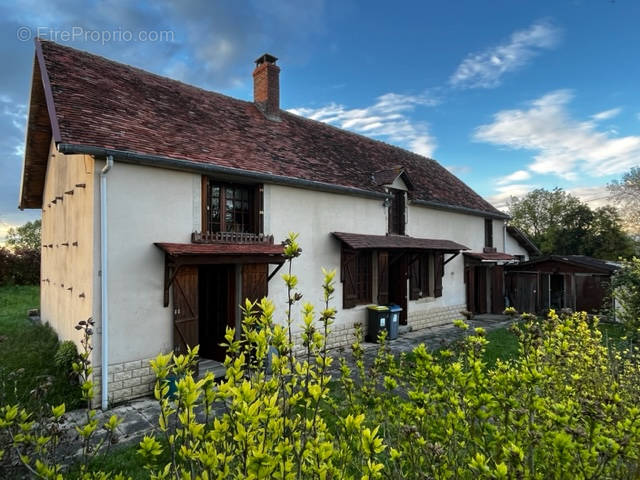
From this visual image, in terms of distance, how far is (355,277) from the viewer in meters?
12.0

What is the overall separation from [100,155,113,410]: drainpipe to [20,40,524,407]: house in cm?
3

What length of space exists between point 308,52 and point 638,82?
10906 millimetres

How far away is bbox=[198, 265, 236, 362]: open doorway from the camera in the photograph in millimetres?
9078

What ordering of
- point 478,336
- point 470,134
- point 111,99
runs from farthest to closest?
point 470,134
point 111,99
point 478,336

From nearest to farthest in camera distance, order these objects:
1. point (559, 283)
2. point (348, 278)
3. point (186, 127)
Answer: point (186, 127), point (348, 278), point (559, 283)

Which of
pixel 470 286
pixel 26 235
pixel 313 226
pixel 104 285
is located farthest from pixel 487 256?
pixel 26 235

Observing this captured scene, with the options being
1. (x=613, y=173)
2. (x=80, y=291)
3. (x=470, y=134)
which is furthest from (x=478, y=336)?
(x=613, y=173)

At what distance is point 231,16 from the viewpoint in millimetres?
10922

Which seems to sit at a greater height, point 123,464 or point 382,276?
point 382,276

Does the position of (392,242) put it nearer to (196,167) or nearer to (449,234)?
(449,234)

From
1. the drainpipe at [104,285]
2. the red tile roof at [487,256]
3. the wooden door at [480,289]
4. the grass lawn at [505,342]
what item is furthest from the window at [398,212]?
the drainpipe at [104,285]

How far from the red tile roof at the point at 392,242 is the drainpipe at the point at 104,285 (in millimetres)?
6364

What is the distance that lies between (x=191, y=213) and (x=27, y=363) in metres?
5.44

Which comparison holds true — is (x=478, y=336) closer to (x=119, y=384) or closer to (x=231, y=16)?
(x=119, y=384)
